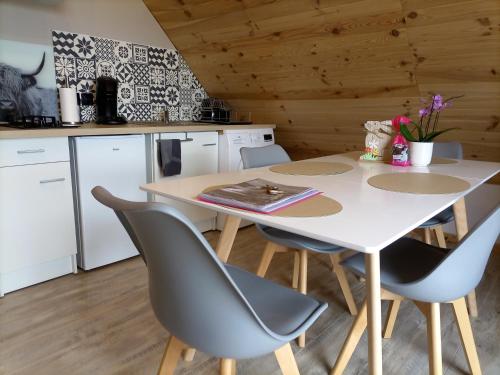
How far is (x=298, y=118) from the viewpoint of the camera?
3354mm

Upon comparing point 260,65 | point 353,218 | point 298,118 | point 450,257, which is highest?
point 260,65

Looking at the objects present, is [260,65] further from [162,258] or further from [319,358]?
[162,258]

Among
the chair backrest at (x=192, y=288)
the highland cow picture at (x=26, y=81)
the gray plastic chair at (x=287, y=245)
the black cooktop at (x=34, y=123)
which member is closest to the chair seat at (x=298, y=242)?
the gray plastic chair at (x=287, y=245)

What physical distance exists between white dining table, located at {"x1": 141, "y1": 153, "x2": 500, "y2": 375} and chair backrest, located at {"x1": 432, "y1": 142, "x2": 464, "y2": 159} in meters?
0.49

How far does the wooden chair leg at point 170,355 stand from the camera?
118 cm

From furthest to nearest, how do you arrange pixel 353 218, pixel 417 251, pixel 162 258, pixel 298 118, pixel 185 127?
pixel 298 118
pixel 185 127
pixel 417 251
pixel 353 218
pixel 162 258

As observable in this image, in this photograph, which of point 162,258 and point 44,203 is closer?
point 162,258

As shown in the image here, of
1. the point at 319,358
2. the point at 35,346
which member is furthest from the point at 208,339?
the point at 35,346

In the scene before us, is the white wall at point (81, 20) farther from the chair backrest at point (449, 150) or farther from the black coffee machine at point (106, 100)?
the chair backrest at point (449, 150)

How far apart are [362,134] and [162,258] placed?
8.39 feet

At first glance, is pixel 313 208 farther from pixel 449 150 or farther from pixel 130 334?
pixel 449 150

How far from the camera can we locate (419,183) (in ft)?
4.98

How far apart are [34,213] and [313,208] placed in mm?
1708

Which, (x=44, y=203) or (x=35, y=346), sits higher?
(x=44, y=203)
